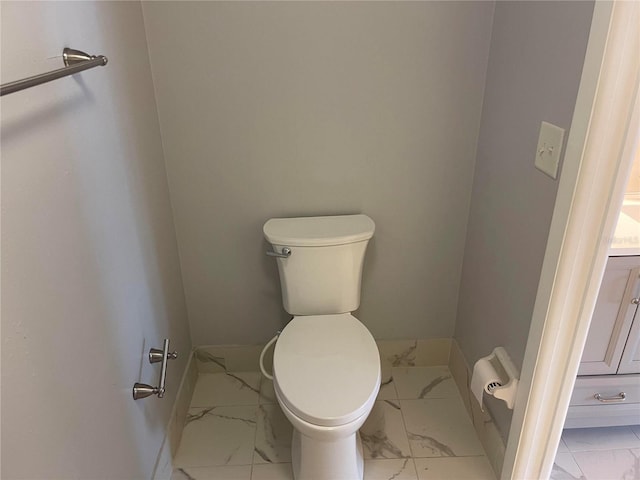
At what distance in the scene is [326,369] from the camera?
149cm

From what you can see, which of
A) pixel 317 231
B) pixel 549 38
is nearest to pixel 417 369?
pixel 317 231

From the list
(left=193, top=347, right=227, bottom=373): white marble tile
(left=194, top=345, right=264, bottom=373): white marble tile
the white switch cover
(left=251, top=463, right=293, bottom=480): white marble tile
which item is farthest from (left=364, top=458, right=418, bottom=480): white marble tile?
the white switch cover

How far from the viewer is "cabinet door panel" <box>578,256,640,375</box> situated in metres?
1.51

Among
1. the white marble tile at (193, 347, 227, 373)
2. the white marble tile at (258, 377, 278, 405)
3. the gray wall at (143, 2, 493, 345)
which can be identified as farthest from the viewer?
the white marble tile at (193, 347, 227, 373)

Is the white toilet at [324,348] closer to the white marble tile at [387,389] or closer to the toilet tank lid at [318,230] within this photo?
the toilet tank lid at [318,230]

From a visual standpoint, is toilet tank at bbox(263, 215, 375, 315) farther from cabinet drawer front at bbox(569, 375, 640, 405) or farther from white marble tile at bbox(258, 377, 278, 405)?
cabinet drawer front at bbox(569, 375, 640, 405)

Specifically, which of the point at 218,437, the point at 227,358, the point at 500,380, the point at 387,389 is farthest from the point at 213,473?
the point at 500,380

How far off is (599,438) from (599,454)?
8cm

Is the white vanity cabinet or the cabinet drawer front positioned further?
the cabinet drawer front

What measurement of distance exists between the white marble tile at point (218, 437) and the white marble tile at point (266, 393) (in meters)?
0.05

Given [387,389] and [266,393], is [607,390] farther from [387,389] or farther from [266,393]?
[266,393]

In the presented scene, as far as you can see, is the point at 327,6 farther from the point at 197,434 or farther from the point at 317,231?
the point at 197,434

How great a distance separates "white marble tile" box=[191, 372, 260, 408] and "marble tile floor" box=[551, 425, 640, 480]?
1.16 m

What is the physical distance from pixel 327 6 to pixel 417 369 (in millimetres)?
1504
